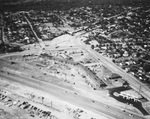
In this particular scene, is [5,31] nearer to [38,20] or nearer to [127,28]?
[38,20]

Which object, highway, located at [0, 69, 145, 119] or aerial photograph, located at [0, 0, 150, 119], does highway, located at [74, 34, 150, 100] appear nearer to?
aerial photograph, located at [0, 0, 150, 119]

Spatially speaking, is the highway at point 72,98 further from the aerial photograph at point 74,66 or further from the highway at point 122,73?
the highway at point 122,73

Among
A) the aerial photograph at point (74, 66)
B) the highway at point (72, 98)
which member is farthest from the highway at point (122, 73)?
the highway at point (72, 98)

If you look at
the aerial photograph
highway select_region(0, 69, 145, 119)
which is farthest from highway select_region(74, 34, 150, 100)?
highway select_region(0, 69, 145, 119)

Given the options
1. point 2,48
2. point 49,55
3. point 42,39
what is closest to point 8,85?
point 49,55

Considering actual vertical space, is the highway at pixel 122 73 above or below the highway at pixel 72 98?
above

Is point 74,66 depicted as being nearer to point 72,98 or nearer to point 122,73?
point 122,73

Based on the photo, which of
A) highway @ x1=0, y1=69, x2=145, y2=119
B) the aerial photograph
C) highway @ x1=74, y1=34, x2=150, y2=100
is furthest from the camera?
highway @ x1=74, y1=34, x2=150, y2=100

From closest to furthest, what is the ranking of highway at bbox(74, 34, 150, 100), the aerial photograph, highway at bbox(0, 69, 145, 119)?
highway at bbox(0, 69, 145, 119) < the aerial photograph < highway at bbox(74, 34, 150, 100)
